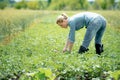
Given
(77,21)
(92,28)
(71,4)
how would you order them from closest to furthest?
(77,21)
(92,28)
(71,4)

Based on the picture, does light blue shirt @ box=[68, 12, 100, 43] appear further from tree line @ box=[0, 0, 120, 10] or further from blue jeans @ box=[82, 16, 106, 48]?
tree line @ box=[0, 0, 120, 10]

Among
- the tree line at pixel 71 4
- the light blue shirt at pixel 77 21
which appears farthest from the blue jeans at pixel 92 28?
the tree line at pixel 71 4

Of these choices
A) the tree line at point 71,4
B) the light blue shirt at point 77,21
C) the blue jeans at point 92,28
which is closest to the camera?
the light blue shirt at point 77,21

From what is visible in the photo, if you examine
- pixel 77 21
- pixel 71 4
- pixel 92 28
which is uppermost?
pixel 77 21

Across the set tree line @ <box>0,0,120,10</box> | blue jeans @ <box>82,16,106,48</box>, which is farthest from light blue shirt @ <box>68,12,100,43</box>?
tree line @ <box>0,0,120,10</box>

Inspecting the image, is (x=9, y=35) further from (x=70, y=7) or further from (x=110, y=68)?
(x=70, y=7)

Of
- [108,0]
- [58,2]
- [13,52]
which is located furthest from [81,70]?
[58,2]

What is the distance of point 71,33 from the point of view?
27.0ft

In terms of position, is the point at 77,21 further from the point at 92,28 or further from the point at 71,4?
the point at 71,4

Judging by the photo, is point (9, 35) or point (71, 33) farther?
point (9, 35)

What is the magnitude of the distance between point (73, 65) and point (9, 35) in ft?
23.4

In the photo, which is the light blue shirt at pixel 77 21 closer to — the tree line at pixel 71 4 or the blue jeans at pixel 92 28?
the blue jeans at pixel 92 28

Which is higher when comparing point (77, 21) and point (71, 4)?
point (77, 21)

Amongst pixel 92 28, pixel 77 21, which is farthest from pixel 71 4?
pixel 77 21
